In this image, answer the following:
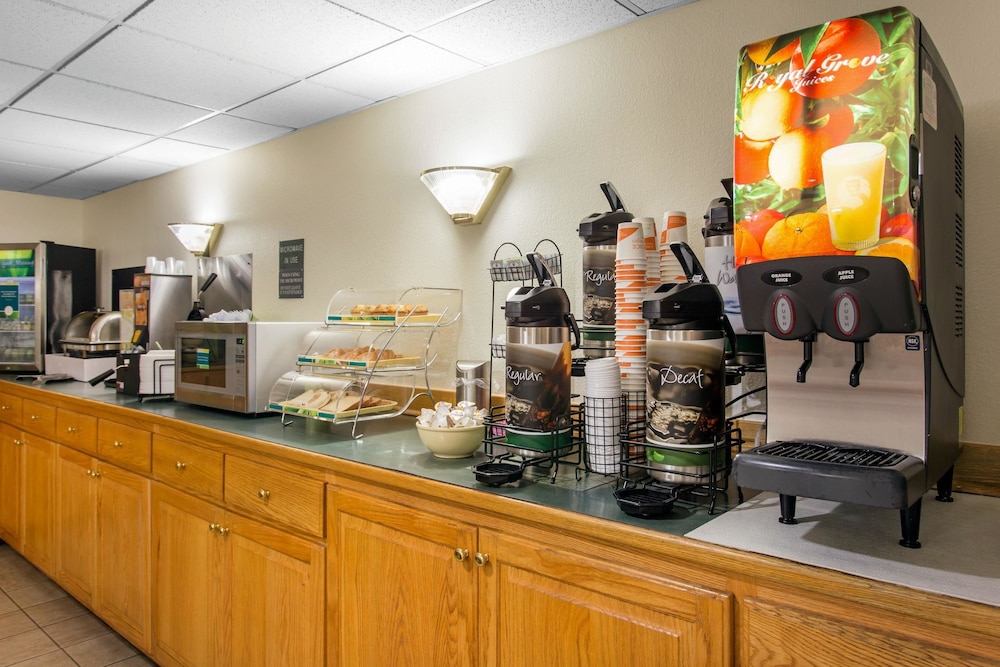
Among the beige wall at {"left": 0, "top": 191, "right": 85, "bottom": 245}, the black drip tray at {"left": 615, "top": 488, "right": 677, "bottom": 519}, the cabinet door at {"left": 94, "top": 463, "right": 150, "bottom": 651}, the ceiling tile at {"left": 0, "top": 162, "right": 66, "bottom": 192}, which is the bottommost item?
the cabinet door at {"left": 94, "top": 463, "right": 150, "bottom": 651}

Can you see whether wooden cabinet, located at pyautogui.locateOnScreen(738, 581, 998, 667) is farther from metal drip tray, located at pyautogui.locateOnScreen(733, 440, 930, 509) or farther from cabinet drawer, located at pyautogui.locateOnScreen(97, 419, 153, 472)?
cabinet drawer, located at pyautogui.locateOnScreen(97, 419, 153, 472)

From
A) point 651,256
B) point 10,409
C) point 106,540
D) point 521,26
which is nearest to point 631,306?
point 651,256

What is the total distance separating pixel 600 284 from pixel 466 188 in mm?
868

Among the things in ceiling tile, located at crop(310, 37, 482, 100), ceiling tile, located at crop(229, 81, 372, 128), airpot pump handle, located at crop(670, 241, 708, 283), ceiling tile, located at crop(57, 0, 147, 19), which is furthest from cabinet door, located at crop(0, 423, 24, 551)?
airpot pump handle, located at crop(670, 241, 708, 283)

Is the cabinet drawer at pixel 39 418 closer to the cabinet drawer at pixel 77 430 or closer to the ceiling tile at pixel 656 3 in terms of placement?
the cabinet drawer at pixel 77 430

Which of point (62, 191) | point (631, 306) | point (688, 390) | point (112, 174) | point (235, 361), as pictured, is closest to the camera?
point (688, 390)

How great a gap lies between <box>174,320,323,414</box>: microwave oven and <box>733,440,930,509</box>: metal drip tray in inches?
75.8

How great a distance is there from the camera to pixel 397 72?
258 cm

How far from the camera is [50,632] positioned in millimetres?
2967

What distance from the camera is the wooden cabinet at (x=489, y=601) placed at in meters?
1.18

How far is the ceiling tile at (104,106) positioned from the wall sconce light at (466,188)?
137cm

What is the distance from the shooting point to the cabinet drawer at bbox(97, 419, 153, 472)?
2.62 m

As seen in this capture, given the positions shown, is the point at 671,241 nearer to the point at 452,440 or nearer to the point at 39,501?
the point at 452,440

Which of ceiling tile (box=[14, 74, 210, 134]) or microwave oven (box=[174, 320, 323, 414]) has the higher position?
ceiling tile (box=[14, 74, 210, 134])
